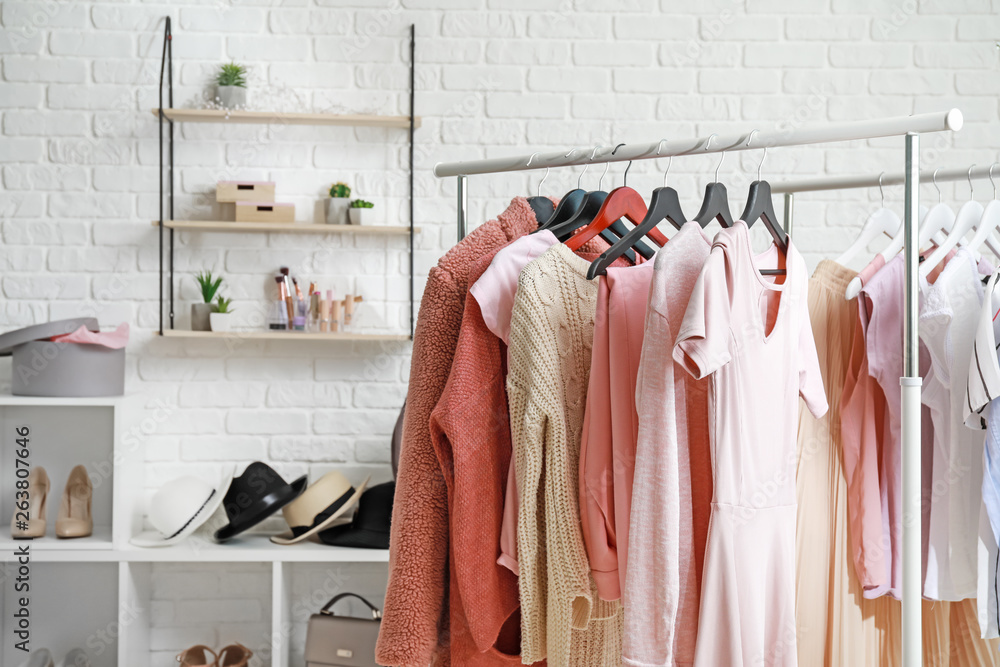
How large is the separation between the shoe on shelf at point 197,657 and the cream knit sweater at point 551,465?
1539mm

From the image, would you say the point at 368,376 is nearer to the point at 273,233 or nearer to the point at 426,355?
the point at 273,233

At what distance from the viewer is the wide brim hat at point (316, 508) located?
7.11 feet

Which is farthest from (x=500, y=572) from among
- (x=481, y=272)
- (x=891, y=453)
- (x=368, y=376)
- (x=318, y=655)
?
(x=368, y=376)

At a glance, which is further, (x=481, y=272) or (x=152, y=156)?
A: (x=152, y=156)

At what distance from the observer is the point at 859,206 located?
97.2 inches

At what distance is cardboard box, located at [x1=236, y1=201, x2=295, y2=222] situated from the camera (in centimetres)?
230

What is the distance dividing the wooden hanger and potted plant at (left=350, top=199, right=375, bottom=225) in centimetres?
122

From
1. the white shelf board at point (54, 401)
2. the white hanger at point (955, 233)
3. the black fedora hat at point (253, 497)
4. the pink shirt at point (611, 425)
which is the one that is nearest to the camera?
the pink shirt at point (611, 425)

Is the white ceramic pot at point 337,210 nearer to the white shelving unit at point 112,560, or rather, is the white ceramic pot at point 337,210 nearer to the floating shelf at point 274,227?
the floating shelf at point 274,227

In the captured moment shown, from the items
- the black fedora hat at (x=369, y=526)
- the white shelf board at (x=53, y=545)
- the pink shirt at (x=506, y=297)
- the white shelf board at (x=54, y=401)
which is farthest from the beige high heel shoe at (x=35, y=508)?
the pink shirt at (x=506, y=297)

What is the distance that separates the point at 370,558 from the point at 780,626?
131 centimetres

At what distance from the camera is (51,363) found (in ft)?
6.82

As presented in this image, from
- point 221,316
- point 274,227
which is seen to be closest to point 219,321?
point 221,316

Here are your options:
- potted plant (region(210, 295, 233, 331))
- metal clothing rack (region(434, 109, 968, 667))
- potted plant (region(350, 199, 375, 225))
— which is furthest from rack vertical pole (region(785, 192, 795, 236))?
potted plant (region(210, 295, 233, 331))
